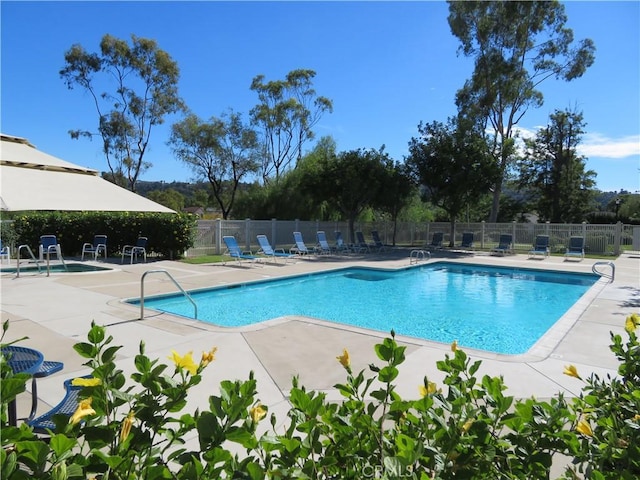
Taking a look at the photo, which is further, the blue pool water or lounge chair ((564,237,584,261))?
lounge chair ((564,237,584,261))

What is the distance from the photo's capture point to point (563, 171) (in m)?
37.6

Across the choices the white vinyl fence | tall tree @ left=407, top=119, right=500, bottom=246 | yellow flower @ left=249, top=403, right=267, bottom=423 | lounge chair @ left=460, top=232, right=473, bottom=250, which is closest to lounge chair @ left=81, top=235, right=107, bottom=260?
the white vinyl fence

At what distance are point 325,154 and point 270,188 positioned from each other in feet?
14.3

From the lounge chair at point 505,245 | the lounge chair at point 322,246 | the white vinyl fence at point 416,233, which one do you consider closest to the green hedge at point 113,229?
the white vinyl fence at point 416,233

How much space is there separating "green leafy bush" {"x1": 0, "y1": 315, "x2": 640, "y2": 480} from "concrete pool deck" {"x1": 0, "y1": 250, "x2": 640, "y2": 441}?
221 centimetres

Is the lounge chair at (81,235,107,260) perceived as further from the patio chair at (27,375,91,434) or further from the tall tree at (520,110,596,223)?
the tall tree at (520,110,596,223)

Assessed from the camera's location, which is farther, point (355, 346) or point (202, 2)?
point (202, 2)

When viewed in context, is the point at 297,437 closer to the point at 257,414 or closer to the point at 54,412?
the point at 257,414

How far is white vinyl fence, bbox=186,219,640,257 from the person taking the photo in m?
18.1

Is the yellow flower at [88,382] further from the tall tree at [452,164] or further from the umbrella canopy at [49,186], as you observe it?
the tall tree at [452,164]

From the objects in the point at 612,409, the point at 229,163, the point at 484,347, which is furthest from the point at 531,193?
the point at 612,409

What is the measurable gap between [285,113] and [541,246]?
22.9m

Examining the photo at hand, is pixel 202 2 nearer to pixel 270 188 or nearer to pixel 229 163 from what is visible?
pixel 270 188

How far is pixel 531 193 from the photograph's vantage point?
135 feet
